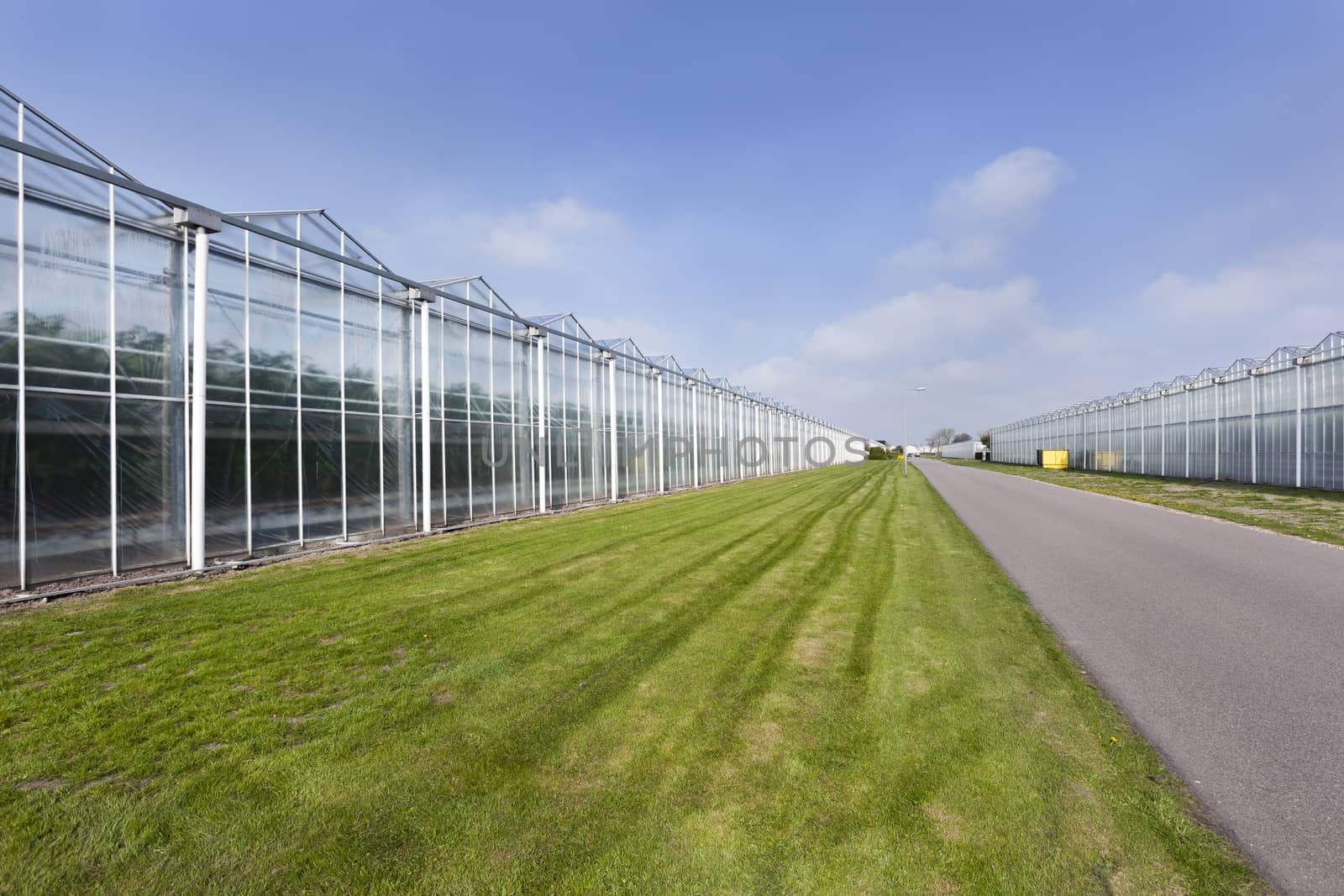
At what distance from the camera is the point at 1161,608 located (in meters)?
7.61

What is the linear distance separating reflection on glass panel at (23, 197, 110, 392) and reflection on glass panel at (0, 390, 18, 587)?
1.41 feet

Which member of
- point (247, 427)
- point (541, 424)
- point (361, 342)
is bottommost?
point (247, 427)

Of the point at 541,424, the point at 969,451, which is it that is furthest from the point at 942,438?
the point at 541,424

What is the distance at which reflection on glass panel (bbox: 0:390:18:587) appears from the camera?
319 inches

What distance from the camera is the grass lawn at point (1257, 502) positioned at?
48.6 ft

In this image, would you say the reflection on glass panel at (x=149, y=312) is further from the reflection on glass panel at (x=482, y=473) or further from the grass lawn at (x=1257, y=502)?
the grass lawn at (x=1257, y=502)

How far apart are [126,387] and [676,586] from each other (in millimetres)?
8983

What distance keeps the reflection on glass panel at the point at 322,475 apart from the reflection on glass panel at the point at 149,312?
251 cm

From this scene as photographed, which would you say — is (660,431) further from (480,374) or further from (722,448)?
(480,374)

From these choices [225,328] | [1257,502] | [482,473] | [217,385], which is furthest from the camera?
[1257,502]

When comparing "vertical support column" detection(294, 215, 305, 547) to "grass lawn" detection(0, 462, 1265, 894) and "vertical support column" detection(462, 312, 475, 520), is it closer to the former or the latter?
"grass lawn" detection(0, 462, 1265, 894)

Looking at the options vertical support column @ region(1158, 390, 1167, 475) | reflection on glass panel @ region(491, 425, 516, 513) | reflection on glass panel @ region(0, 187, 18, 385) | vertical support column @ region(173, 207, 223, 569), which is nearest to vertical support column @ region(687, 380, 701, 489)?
reflection on glass panel @ region(491, 425, 516, 513)

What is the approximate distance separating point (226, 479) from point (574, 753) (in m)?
10.0

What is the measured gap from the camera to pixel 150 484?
971 centimetres
